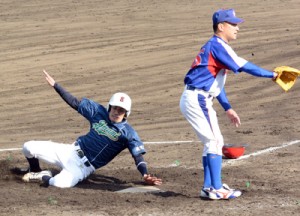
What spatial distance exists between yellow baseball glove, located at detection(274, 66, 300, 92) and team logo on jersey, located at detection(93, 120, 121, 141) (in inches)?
80.8

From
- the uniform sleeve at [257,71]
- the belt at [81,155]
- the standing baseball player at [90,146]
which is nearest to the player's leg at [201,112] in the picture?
the uniform sleeve at [257,71]

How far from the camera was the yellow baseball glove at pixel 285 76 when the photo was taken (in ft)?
29.5

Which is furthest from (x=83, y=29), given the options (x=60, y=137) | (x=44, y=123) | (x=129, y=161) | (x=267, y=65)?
(x=129, y=161)

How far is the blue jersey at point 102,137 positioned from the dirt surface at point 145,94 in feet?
1.24

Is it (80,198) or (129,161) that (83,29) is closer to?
(129,161)

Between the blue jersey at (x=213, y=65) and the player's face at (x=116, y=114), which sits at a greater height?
the blue jersey at (x=213, y=65)

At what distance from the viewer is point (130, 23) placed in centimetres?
2608

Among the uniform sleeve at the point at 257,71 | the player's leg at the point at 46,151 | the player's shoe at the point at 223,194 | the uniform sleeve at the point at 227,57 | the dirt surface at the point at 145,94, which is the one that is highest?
the uniform sleeve at the point at 227,57

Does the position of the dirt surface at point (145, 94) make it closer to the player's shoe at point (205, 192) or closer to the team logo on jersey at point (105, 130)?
the player's shoe at point (205, 192)

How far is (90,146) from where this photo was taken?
10.3 meters

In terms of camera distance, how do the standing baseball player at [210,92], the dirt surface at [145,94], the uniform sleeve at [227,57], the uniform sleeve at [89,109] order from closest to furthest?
the uniform sleeve at [227,57]
the standing baseball player at [210,92]
the dirt surface at [145,94]
the uniform sleeve at [89,109]

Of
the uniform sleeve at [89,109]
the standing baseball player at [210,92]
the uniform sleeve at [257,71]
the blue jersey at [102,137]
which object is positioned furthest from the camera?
the uniform sleeve at [89,109]

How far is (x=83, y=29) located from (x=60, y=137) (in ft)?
39.7

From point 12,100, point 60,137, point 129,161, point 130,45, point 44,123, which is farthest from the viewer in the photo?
point 130,45
